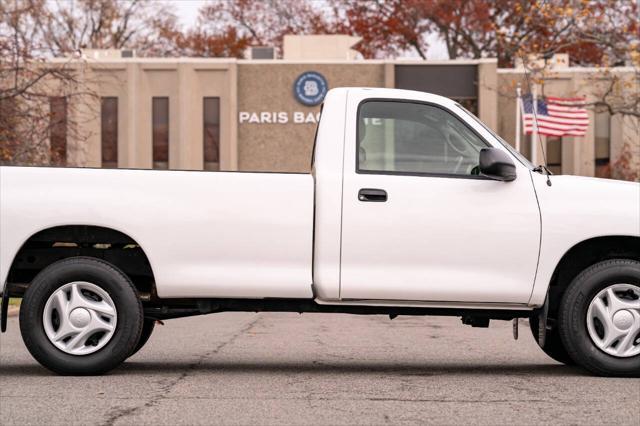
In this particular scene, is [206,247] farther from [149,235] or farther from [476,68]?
[476,68]

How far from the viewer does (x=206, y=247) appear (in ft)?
29.3

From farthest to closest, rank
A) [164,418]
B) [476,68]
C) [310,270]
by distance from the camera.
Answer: [476,68], [310,270], [164,418]

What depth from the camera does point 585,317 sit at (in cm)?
898

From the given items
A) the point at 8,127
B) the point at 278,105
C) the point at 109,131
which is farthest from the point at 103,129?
the point at 8,127

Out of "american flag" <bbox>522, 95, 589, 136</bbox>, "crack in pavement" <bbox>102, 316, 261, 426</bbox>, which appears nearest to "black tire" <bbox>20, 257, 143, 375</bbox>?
"crack in pavement" <bbox>102, 316, 261, 426</bbox>

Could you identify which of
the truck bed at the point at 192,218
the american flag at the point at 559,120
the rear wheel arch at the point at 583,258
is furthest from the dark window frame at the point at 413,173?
the american flag at the point at 559,120

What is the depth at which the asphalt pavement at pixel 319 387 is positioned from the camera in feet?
23.3

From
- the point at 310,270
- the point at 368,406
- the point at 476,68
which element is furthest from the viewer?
the point at 476,68

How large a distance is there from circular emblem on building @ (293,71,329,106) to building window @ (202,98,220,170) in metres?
3.53

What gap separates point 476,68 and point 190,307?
44.5 metres

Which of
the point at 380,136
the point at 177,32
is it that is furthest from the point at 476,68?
the point at 380,136

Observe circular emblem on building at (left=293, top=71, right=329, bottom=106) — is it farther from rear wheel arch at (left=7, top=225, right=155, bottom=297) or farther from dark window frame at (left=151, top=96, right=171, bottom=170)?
rear wheel arch at (left=7, top=225, right=155, bottom=297)

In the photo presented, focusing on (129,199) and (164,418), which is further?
(129,199)

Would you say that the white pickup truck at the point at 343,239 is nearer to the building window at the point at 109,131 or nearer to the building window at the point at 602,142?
the building window at the point at 109,131
